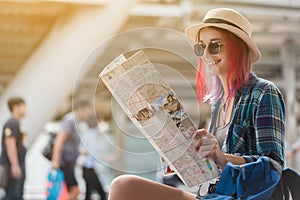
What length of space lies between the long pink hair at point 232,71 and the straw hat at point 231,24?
0.01m

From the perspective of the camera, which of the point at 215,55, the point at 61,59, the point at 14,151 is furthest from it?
the point at 61,59

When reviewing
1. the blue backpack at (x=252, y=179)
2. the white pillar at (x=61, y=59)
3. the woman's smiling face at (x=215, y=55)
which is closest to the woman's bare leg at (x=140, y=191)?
the blue backpack at (x=252, y=179)

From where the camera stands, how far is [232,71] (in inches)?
44.1

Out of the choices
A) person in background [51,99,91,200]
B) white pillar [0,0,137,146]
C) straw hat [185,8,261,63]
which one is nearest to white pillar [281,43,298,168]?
white pillar [0,0,137,146]

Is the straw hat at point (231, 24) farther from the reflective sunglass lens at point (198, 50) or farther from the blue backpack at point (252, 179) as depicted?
the blue backpack at point (252, 179)

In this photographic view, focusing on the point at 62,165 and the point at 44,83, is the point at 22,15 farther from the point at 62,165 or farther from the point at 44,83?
the point at 62,165

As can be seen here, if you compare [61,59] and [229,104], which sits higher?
[61,59]

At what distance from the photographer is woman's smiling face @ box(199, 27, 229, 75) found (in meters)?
1.11

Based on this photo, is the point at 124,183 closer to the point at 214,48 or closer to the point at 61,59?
the point at 214,48

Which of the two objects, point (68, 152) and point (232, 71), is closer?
point (232, 71)

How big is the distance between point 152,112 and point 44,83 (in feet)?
12.9

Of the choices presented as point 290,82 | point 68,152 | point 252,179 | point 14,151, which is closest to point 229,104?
point 252,179

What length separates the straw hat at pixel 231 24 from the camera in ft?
3.63

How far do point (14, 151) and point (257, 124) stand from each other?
280 cm
